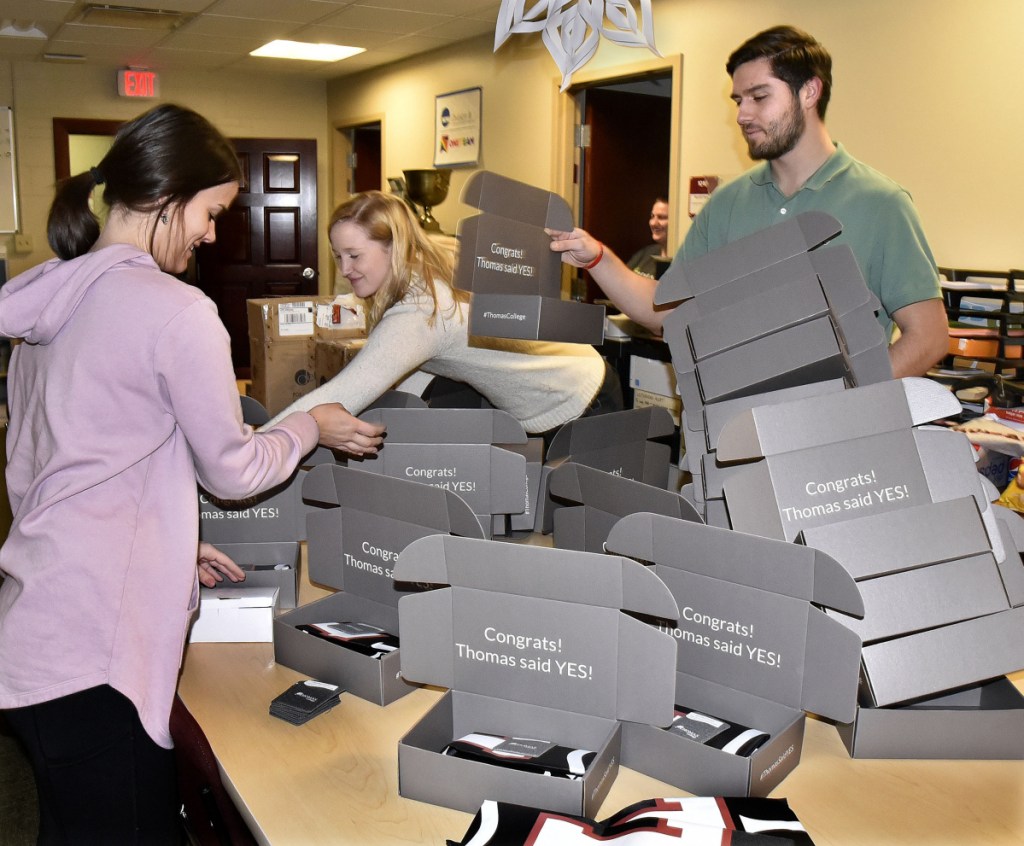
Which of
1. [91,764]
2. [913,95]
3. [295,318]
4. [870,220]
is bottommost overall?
[91,764]

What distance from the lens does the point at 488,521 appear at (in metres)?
1.79

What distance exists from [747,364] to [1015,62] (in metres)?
2.74

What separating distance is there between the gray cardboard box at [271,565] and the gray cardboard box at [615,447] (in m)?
0.52

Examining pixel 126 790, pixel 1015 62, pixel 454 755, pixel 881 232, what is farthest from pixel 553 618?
pixel 1015 62

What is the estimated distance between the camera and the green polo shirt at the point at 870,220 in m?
2.04

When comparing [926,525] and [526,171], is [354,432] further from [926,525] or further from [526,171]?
[526,171]

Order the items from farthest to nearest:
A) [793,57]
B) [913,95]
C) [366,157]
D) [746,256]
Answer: [366,157] → [913,95] → [793,57] → [746,256]

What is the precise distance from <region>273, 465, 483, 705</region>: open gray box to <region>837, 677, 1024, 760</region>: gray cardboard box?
21.5 inches

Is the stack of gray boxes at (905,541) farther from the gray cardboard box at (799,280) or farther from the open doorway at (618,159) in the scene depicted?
the open doorway at (618,159)

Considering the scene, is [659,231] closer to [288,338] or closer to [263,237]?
[288,338]

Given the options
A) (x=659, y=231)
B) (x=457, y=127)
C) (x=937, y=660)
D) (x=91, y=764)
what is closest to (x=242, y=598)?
(x=91, y=764)

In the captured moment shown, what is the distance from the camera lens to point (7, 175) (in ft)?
24.8

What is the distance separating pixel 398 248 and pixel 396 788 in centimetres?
146

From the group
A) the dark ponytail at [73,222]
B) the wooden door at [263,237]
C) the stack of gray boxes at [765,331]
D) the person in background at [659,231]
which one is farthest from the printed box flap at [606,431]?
the wooden door at [263,237]
